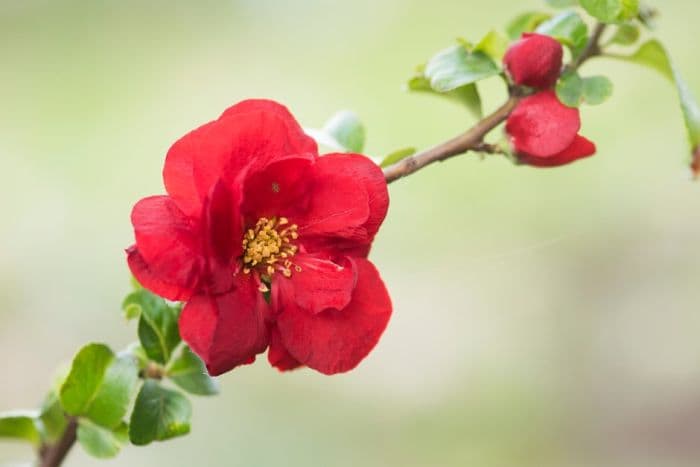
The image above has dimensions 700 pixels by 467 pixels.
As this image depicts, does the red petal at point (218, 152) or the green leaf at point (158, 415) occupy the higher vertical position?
the red petal at point (218, 152)

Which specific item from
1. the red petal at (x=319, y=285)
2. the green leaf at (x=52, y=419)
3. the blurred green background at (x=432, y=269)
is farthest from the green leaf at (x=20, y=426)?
the blurred green background at (x=432, y=269)

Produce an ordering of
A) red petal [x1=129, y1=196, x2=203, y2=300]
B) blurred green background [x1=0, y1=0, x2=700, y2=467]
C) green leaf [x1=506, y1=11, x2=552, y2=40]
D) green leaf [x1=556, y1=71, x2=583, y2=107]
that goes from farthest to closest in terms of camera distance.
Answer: blurred green background [x1=0, y1=0, x2=700, y2=467] < green leaf [x1=506, y1=11, x2=552, y2=40] < green leaf [x1=556, y1=71, x2=583, y2=107] < red petal [x1=129, y1=196, x2=203, y2=300]

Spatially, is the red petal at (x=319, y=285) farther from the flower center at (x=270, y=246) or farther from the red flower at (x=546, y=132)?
the red flower at (x=546, y=132)

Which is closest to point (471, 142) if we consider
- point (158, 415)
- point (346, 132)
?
point (346, 132)

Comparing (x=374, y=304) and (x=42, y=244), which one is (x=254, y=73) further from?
(x=374, y=304)

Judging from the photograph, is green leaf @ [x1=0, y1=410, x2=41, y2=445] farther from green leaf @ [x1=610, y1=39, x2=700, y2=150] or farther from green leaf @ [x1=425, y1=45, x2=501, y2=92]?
green leaf @ [x1=610, y1=39, x2=700, y2=150]

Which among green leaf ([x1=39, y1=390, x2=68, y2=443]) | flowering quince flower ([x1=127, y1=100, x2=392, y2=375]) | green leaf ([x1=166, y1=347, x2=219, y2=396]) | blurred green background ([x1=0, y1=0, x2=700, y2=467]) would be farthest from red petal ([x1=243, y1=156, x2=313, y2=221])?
blurred green background ([x1=0, y1=0, x2=700, y2=467])
